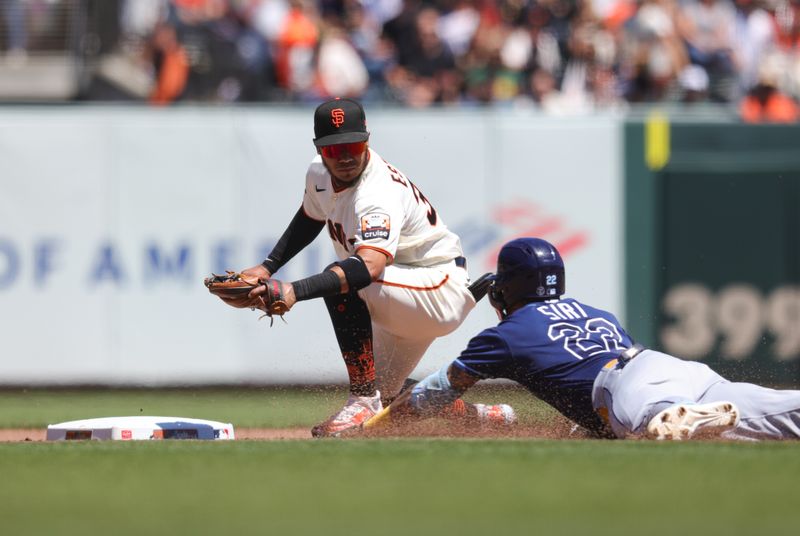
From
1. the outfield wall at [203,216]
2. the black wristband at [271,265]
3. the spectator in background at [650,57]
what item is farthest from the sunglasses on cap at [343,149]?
the spectator in background at [650,57]

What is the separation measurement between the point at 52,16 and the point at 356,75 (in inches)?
154

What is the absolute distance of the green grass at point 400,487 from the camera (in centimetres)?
410

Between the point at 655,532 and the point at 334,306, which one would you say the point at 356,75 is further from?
→ the point at 655,532

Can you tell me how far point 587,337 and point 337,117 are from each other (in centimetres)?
175

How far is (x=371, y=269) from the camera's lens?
6.78 m

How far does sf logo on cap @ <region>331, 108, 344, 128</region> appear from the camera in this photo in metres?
6.91

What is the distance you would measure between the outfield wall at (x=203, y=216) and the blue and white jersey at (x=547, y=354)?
4.73 metres

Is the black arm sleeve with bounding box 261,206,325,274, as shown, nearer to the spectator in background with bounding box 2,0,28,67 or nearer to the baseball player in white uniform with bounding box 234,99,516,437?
the baseball player in white uniform with bounding box 234,99,516,437

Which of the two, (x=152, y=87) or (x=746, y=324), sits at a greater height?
(x=152, y=87)

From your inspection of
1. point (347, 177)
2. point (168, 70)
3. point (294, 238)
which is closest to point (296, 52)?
point (168, 70)

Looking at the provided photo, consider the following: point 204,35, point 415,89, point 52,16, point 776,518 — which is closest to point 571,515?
point 776,518

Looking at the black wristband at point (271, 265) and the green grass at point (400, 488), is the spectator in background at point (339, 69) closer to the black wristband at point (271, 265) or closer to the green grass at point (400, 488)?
the black wristband at point (271, 265)

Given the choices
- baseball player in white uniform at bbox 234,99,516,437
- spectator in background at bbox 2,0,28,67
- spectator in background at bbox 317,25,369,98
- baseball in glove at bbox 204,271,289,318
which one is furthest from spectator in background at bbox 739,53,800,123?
spectator in background at bbox 2,0,28,67

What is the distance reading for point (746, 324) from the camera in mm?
12125
